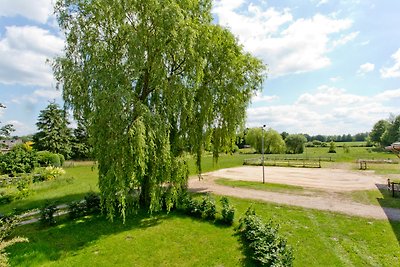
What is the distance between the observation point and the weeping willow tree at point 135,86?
35.3 feet

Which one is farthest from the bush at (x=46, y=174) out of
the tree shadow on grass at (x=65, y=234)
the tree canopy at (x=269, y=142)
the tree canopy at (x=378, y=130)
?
the tree canopy at (x=378, y=130)

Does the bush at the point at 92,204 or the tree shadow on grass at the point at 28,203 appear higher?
the bush at the point at 92,204

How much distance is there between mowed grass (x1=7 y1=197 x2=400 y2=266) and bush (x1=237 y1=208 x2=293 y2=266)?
497 mm

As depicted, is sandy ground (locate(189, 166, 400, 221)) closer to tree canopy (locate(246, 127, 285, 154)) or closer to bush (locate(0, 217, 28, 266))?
bush (locate(0, 217, 28, 266))

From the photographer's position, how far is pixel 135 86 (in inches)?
530

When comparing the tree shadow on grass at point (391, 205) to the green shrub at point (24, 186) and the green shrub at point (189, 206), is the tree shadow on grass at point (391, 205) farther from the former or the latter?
the green shrub at point (24, 186)

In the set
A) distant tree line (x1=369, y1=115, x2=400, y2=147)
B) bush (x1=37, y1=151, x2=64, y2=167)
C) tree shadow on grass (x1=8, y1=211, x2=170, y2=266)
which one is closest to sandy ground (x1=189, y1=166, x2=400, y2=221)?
tree shadow on grass (x1=8, y1=211, x2=170, y2=266)

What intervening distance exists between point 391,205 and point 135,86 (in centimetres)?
1605

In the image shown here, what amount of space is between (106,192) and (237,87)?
11252 millimetres

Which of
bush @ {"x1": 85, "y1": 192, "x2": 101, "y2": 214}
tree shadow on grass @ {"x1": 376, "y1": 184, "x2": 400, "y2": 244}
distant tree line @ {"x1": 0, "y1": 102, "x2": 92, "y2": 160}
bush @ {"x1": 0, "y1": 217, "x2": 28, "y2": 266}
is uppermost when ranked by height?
distant tree line @ {"x1": 0, "y1": 102, "x2": 92, "y2": 160}

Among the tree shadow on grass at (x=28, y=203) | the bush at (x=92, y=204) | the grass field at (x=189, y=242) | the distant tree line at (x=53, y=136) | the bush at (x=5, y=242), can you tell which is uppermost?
the distant tree line at (x=53, y=136)

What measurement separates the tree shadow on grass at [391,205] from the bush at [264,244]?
5258 millimetres

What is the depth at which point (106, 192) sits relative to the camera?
10789 mm

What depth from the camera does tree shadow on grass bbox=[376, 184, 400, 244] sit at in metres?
11.9
